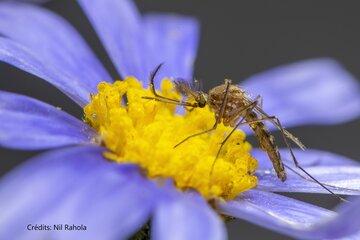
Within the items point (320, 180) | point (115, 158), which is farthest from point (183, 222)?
point (320, 180)

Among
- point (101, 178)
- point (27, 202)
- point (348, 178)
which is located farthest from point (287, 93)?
point (27, 202)

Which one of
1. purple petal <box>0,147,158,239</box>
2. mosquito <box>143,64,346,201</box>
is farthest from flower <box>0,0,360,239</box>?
mosquito <box>143,64,346,201</box>

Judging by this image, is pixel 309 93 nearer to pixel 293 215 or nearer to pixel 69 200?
pixel 293 215

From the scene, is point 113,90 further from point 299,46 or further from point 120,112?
point 299,46

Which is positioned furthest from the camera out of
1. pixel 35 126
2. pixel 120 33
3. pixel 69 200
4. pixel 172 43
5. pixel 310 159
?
pixel 172 43

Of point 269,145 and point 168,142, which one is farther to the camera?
point 269,145

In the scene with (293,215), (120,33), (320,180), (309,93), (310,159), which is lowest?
(293,215)

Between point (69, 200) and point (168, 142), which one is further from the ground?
point (168, 142)
